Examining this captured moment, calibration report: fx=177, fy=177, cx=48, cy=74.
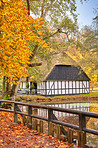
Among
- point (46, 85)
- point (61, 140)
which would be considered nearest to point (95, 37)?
point (46, 85)

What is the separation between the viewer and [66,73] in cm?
3002

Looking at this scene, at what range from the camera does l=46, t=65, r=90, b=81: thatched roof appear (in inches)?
1141

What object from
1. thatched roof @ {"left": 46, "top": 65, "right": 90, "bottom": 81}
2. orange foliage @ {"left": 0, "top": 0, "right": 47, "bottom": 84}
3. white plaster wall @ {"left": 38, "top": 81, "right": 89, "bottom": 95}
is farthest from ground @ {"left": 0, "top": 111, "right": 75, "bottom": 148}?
thatched roof @ {"left": 46, "top": 65, "right": 90, "bottom": 81}

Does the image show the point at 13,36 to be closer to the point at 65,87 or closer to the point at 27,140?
the point at 27,140

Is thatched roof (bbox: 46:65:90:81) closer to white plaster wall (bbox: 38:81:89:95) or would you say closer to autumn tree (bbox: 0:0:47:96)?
white plaster wall (bbox: 38:81:89:95)

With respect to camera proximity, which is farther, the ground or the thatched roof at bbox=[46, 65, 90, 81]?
the thatched roof at bbox=[46, 65, 90, 81]

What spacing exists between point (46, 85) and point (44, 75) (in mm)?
2242

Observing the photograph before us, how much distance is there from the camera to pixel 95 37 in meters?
23.6

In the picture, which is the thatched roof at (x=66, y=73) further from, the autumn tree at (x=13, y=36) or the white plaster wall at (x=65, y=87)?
the autumn tree at (x=13, y=36)

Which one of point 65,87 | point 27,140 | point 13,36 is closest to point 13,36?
point 13,36

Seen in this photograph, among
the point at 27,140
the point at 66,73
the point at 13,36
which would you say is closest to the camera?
the point at 27,140

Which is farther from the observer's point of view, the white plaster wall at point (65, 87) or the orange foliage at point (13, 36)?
the white plaster wall at point (65, 87)

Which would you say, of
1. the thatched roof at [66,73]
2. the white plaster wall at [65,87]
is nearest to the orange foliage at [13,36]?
the white plaster wall at [65,87]

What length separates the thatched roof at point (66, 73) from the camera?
95.1 ft
